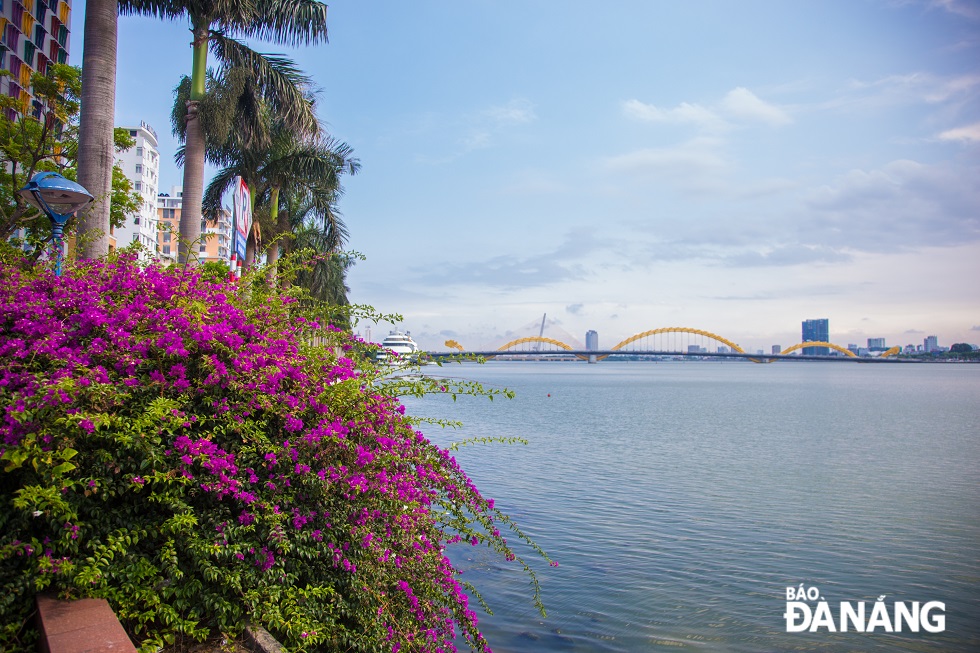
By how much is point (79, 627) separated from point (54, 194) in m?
6.90

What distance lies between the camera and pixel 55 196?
28.9 ft

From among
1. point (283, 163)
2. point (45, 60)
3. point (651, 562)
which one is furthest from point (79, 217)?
point (45, 60)

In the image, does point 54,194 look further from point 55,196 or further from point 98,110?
point 98,110

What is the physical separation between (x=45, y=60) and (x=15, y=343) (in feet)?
120

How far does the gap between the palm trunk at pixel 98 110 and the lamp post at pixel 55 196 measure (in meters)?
1.60

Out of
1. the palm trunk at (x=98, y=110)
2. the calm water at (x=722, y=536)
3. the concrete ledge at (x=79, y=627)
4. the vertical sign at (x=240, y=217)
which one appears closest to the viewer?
the concrete ledge at (x=79, y=627)

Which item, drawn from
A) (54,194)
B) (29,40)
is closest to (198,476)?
(54,194)

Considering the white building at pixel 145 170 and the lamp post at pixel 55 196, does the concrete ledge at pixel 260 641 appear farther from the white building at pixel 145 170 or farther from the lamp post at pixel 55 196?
the white building at pixel 145 170

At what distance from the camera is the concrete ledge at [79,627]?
3498mm

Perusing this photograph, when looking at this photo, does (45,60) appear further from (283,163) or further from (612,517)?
(612,517)

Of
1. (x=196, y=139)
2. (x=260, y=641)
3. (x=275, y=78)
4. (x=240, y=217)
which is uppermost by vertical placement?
(x=275, y=78)

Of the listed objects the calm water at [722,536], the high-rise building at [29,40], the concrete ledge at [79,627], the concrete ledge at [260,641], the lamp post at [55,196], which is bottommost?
the calm water at [722,536]

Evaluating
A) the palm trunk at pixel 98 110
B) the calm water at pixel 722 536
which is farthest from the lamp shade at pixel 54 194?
the calm water at pixel 722 536

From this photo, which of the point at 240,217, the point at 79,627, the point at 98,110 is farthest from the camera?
the point at 240,217
